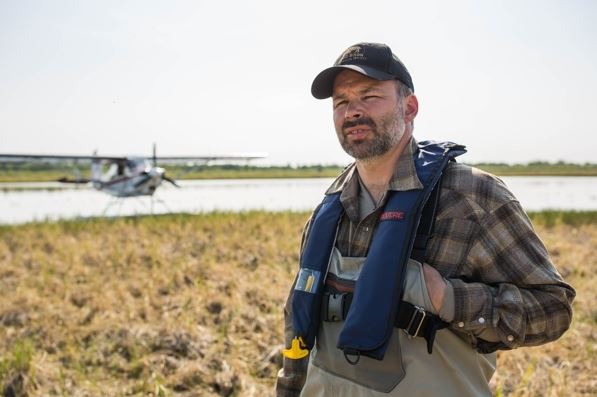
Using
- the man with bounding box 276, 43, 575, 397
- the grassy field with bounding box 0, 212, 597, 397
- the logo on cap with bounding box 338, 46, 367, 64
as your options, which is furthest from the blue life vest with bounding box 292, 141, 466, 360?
the grassy field with bounding box 0, 212, 597, 397

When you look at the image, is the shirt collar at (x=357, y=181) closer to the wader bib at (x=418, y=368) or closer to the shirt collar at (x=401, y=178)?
the shirt collar at (x=401, y=178)

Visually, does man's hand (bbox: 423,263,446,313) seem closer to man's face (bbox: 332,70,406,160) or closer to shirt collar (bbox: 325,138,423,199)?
shirt collar (bbox: 325,138,423,199)

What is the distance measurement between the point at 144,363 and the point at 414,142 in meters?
3.71

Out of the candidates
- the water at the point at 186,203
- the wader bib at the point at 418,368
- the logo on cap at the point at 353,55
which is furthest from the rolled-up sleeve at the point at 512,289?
the water at the point at 186,203

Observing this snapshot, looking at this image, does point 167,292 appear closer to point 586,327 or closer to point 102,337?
point 102,337

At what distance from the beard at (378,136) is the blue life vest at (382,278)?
13cm

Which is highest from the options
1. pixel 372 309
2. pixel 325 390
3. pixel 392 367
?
pixel 372 309

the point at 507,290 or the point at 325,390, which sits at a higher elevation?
the point at 507,290

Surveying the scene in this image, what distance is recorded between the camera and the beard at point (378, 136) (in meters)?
2.07

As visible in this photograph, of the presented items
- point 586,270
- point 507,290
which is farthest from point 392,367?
point 586,270

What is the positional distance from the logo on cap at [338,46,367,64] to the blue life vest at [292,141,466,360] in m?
0.45

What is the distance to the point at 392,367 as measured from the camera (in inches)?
73.8

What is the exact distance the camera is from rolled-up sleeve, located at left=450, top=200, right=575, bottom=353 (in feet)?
5.84

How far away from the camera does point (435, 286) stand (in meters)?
1.84
